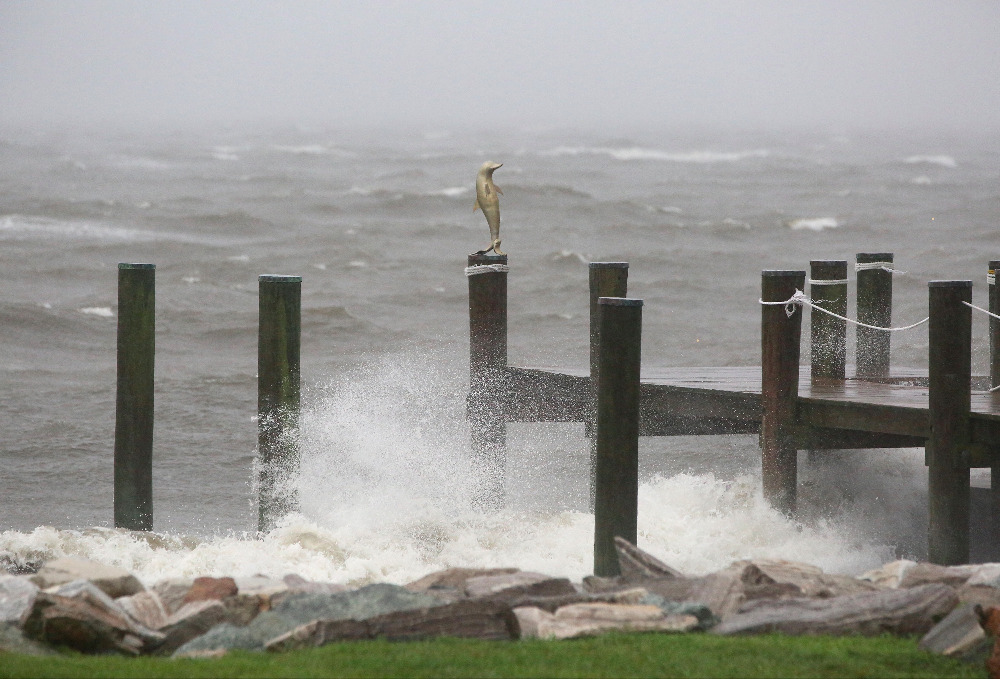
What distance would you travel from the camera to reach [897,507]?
10.9 meters

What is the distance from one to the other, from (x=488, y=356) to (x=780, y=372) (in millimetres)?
2469

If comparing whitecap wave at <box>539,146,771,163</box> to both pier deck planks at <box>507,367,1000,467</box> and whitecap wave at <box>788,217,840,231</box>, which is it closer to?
whitecap wave at <box>788,217,840,231</box>

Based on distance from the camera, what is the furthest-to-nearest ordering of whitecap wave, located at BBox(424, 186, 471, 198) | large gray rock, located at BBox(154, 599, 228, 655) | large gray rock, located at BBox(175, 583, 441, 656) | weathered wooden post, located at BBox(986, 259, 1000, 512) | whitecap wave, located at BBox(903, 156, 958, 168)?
1. whitecap wave, located at BBox(903, 156, 958, 168)
2. whitecap wave, located at BBox(424, 186, 471, 198)
3. weathered wooden post, located at BBox(986, 259, 1000, 512)
4. large gray rock, located at BBox(154, 599, 228, 655)
5. large gray rock, located at BBox(175, 583, 441, 656)

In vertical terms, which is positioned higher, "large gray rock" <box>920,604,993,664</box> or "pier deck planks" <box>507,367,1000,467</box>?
"pier deck planks" <box>507,367,1000,467</box>

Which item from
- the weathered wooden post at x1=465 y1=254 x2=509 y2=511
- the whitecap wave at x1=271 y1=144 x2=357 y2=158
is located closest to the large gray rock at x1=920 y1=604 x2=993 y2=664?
the weathered wooden post at x1=465 y1=254 x2=509 y2=511

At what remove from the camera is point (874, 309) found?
1144 centimetres

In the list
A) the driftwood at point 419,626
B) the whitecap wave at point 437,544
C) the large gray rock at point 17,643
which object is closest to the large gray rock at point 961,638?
the driftwood at point 419,626

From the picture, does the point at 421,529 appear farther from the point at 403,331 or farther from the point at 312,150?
the point at 312,150

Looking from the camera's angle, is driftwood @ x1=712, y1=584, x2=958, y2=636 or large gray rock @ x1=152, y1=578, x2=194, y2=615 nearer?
driftwood @ x1=712, y1=584, x2=958, y2=636

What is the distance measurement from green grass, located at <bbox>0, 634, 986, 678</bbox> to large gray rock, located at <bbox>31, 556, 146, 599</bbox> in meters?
1.27

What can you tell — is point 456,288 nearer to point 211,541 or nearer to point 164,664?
point 211,541

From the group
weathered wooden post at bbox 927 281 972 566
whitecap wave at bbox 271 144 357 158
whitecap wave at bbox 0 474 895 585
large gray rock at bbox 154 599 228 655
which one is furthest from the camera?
whitecap wave at bbox 271 144 357 158

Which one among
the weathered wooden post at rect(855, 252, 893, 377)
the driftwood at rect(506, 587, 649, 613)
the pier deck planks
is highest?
the weathered wooden post at rect(855, 252, 893, 377)

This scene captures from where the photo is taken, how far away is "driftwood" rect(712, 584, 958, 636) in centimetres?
609
